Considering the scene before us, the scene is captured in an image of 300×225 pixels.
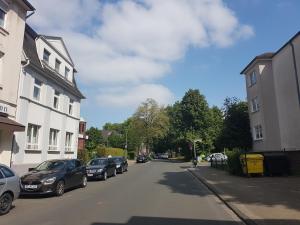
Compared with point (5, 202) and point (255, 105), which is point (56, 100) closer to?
point (5, 202)

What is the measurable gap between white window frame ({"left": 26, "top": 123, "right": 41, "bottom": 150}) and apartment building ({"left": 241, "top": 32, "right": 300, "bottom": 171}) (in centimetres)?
1724

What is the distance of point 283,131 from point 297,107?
363 cm

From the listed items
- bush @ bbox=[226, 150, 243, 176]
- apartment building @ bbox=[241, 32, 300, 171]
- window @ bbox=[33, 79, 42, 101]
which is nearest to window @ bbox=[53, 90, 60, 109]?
window @ bbox=[33, 79, 42, 101]

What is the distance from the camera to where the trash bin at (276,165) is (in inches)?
871

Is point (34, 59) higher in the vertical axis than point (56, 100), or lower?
higher

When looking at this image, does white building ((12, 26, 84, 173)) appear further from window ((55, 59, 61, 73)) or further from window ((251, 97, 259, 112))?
window ((251, 97, 259, 112))

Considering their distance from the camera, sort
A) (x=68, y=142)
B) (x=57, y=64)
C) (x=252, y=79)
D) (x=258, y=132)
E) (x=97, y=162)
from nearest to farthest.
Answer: (x=97, y=162) < (x=57, y=64) < (x=68, y=142) < (x=258, y=132) < (x=252, y=79)

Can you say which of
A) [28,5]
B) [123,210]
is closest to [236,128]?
[28,5]

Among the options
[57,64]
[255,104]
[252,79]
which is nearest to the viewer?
[57,64]

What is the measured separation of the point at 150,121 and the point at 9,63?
211 feet

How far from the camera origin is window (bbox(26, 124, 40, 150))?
73.3ft

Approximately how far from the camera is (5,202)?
1012cm

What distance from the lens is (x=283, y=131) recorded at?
95.5 feet

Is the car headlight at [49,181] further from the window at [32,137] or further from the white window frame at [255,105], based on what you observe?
the white window frame at [255,105]
